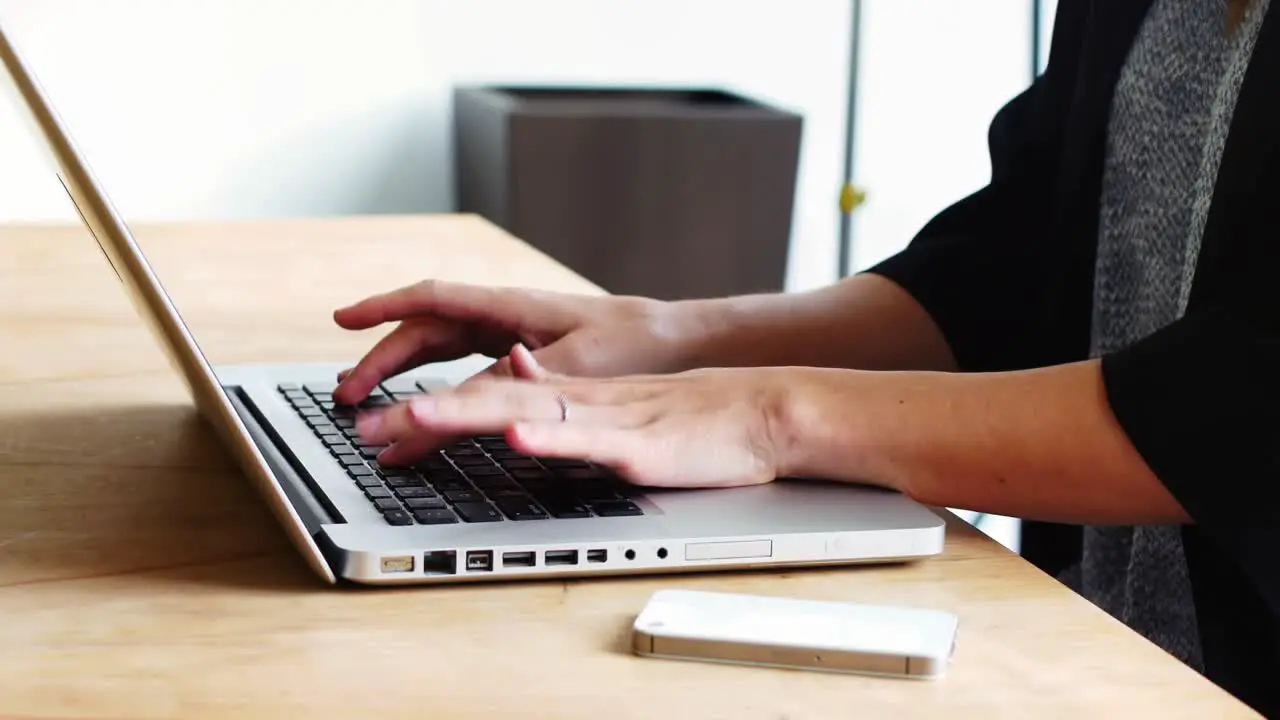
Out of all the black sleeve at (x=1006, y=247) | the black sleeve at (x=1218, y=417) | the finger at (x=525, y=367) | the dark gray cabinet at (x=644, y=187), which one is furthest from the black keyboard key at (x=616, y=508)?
the dark gray cabinet at (x=644, y=187)

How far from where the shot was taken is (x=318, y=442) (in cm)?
81

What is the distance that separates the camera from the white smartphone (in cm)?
58

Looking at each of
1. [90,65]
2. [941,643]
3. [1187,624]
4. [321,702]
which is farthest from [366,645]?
[90,65]

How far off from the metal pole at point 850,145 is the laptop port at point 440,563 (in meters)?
2.40

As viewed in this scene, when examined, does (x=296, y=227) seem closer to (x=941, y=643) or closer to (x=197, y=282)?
(x=197, y=282)

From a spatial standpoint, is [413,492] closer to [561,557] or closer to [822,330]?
[561,557]

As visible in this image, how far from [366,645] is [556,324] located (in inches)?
16.5

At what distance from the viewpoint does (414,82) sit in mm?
3178

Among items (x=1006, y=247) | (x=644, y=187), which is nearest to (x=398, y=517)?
(x=1006, y=247)

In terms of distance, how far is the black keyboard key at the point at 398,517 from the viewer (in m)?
0.67

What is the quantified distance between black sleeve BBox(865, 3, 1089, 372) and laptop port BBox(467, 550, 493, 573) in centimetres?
51

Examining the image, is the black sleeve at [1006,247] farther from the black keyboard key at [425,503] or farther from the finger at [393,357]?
the black keyboard key at [425,503]

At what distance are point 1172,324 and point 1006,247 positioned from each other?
0.39 meters

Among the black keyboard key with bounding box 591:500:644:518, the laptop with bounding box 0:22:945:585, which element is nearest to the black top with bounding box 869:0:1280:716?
the laptop with bounding box 0:22:945:585
